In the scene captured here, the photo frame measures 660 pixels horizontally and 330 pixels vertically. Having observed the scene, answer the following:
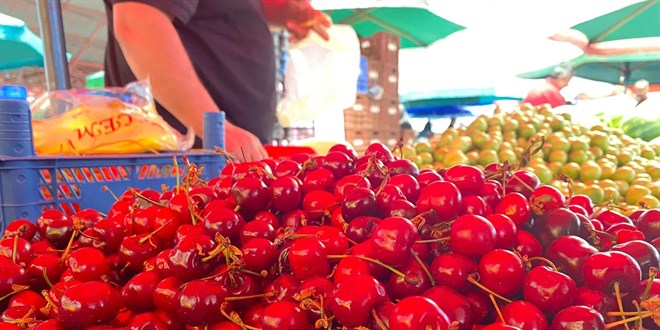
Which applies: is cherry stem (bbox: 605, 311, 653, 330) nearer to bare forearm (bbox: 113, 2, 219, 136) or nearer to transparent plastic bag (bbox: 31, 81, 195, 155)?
transparent plastic bag (bbox: 31, 81, 195, 155)

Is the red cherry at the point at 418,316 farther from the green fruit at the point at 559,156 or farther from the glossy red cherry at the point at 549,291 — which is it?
the green fruit at the point at 559,156

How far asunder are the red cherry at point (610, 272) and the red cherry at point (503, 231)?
0.08 metres

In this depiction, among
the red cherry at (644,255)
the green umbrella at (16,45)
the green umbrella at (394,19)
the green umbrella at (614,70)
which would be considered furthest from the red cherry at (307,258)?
the green umbrella at (614,70)

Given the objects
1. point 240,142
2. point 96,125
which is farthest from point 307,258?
point 240,142

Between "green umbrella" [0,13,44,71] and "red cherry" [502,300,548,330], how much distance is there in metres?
5.00

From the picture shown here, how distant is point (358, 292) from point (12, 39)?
16.5ft

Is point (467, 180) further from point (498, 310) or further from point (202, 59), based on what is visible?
point (202, 59)

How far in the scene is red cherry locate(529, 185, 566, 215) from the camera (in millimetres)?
630

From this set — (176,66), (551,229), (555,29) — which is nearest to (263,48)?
(176,66)

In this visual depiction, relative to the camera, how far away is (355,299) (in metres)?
0.49

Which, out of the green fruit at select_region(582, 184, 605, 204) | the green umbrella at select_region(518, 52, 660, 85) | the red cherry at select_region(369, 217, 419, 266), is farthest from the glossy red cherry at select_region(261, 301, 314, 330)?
the green umbrella at select_region(518, 52, 660, 85)

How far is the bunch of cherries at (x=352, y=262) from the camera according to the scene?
0.51 m

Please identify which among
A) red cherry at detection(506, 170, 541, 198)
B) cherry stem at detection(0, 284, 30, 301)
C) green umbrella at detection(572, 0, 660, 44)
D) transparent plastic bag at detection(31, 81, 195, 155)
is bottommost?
cherry stem at detection(0, 284, 30, 301)

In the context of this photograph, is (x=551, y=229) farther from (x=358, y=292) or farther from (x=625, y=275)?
(x=358, y=292)
